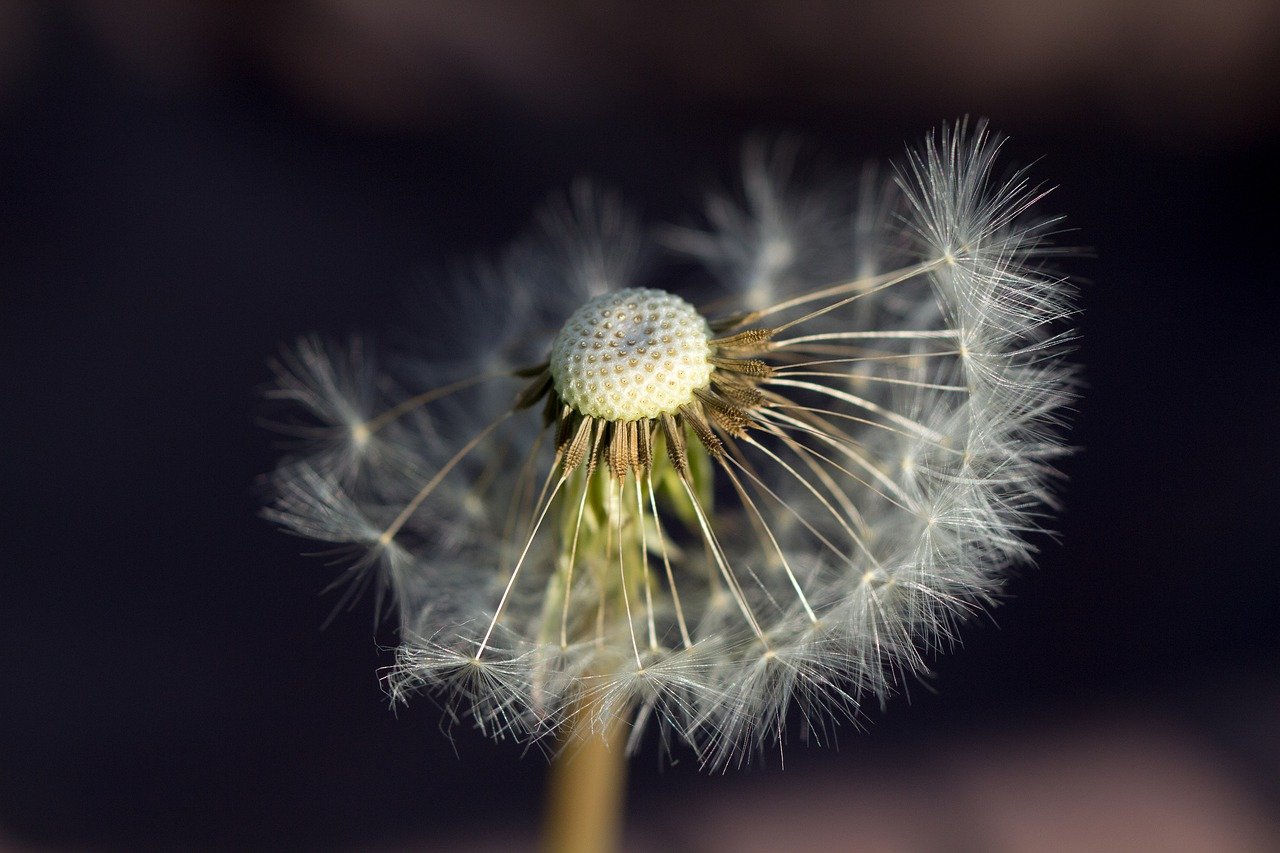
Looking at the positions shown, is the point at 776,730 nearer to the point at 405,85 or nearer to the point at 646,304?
the point at 646,304

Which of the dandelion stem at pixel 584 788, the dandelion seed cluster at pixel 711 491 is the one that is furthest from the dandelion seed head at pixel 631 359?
the dandelion stem at pixel 584 788

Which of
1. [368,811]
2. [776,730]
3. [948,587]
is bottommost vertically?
[776,730]

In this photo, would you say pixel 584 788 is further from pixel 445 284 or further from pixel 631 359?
pixel 445 284

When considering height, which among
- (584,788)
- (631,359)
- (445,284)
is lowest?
(584,788)

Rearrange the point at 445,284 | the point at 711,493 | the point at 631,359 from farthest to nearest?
the point at 445,284 < the point at 711,493 < the point at 631,359

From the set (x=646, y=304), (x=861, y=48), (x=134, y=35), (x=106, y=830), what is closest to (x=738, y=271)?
(x=646, y=304)

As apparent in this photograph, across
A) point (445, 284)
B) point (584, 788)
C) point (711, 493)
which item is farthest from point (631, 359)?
point (445, 284)

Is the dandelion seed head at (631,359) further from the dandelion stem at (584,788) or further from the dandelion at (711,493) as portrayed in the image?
the dandelion stem at (584,788)
